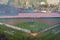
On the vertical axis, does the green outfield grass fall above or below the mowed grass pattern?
below

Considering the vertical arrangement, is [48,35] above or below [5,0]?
below

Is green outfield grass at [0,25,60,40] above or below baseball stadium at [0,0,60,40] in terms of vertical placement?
below

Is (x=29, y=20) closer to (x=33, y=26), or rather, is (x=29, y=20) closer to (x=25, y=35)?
(x=33, y=26)

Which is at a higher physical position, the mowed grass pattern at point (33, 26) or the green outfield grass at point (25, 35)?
the mowed grass pattern at point (33, 26)

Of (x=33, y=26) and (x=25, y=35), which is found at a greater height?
(x=33, y=26)

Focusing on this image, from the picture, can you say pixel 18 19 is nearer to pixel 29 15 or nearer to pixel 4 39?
pixel 29 15

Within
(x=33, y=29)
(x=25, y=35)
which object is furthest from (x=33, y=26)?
(x=25, y=35)

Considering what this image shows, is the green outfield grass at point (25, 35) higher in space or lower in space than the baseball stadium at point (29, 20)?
lower

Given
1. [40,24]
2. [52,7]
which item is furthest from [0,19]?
[52,7]
